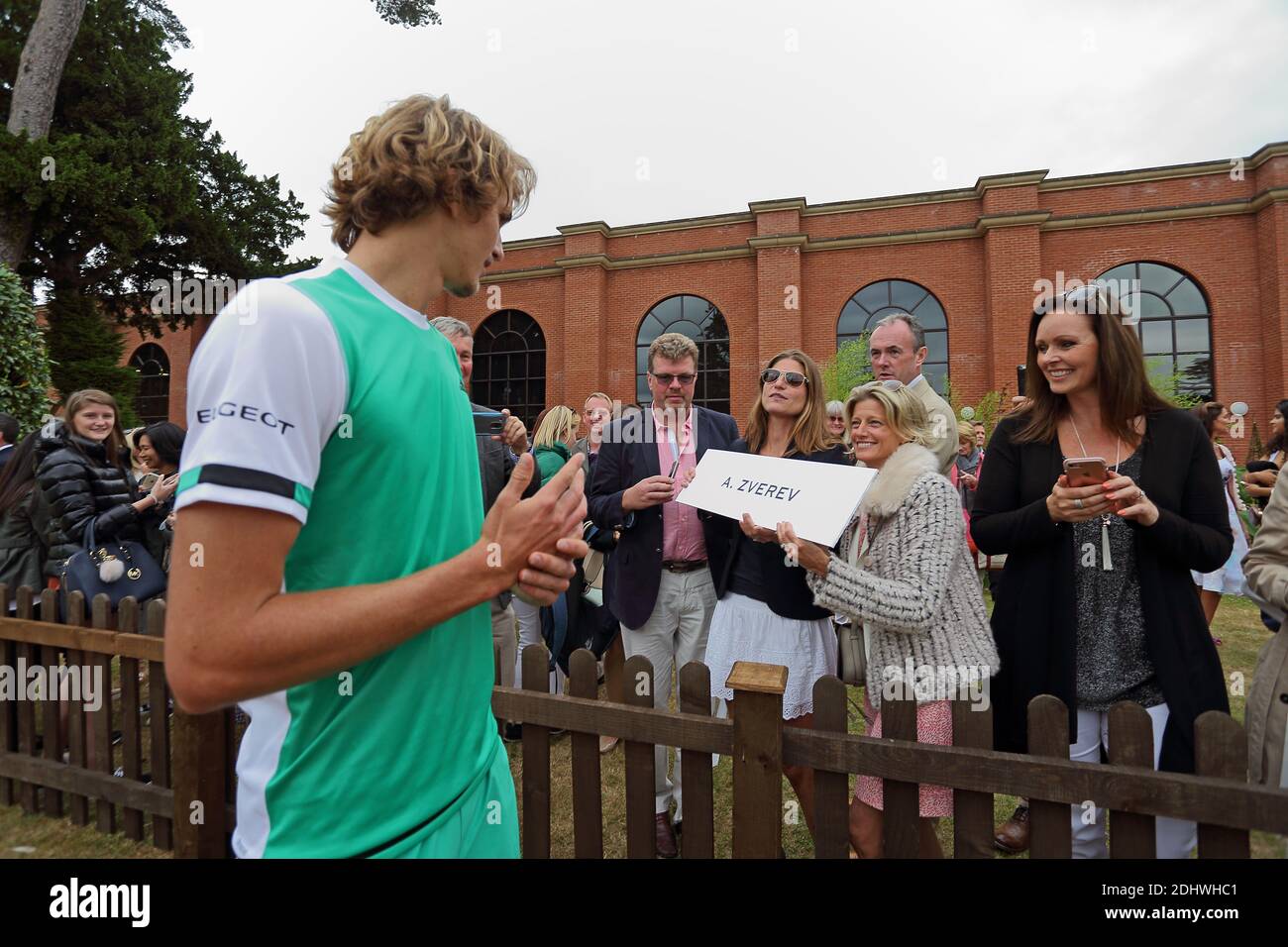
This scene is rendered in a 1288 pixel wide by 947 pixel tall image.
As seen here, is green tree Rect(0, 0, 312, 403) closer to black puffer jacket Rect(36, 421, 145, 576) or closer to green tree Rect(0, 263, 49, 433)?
green tree Rect(0, 263, 49, 433)

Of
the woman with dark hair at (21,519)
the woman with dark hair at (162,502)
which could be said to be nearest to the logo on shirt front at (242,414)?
the woman with dark hair at (162,502)

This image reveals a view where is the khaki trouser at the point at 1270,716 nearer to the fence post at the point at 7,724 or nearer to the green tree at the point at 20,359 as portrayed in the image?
the fence post at the point at 7,724

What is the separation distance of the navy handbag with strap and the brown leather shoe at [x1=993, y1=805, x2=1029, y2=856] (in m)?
5.10

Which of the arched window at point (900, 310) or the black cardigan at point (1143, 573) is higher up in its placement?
the arched window at point (900, 310)

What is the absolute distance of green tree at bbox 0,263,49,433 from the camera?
24.2 feet

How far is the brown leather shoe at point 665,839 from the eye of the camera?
3154 mm

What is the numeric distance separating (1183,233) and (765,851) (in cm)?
1997

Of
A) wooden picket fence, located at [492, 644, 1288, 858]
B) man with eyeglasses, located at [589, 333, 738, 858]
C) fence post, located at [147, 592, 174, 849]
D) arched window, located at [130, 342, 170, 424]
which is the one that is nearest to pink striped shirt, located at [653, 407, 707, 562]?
man with eyeglasses, located at [589, 333, 738, 858]

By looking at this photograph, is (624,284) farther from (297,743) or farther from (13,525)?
(297,743)

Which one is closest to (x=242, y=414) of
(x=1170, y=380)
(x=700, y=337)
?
(x=700, y=337)

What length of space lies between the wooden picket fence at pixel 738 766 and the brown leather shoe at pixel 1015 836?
153 cm

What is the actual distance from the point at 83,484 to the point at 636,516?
11.8 ft

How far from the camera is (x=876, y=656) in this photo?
8.04 ft
